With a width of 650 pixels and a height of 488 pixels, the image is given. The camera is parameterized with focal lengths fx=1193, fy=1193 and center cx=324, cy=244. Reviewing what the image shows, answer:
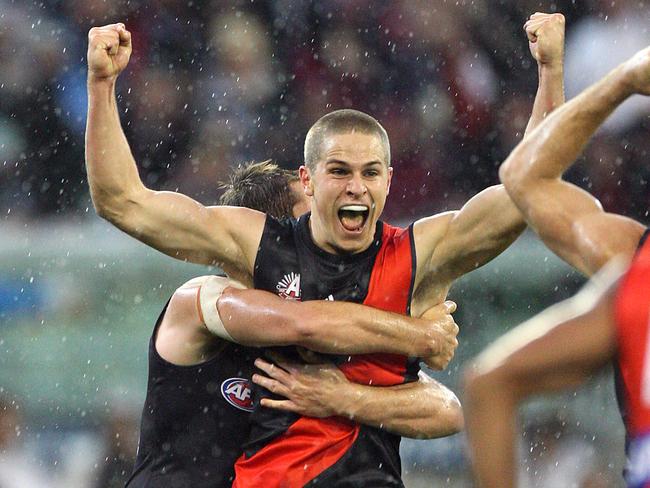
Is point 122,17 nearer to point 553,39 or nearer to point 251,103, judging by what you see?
point 251,103

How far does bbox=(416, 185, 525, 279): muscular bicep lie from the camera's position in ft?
13.8

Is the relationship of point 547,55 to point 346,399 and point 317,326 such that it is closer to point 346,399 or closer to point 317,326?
point 317,326

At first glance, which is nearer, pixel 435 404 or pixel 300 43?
pixel 435 404

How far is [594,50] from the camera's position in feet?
28.9

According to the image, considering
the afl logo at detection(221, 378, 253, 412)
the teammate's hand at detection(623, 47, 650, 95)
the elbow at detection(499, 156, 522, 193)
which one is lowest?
the afl logo at detection(221, 378, 253, 412)

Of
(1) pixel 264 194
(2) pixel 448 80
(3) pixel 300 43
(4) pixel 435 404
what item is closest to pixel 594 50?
(2) pixel 448 80

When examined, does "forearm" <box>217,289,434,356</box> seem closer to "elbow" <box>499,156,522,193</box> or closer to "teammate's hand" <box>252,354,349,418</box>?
"teammate's hand" <box>252,354,349,418</box>

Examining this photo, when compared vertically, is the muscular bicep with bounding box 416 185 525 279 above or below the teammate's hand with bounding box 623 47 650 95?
below

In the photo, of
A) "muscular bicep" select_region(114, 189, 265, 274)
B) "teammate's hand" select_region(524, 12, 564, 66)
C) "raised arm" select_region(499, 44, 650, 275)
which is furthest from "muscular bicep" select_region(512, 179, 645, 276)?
"muscular bicep" select_region(114, 189, 265, 274)

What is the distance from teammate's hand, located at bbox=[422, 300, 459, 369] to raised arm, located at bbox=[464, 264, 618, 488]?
196 centimetres

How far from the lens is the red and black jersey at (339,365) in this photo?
4.12 metres

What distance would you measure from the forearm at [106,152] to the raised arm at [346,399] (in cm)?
79

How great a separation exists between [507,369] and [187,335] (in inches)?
93.2

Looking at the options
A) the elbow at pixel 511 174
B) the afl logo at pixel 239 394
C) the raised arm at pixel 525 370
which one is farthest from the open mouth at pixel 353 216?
the raised arm at pixel 525 370
